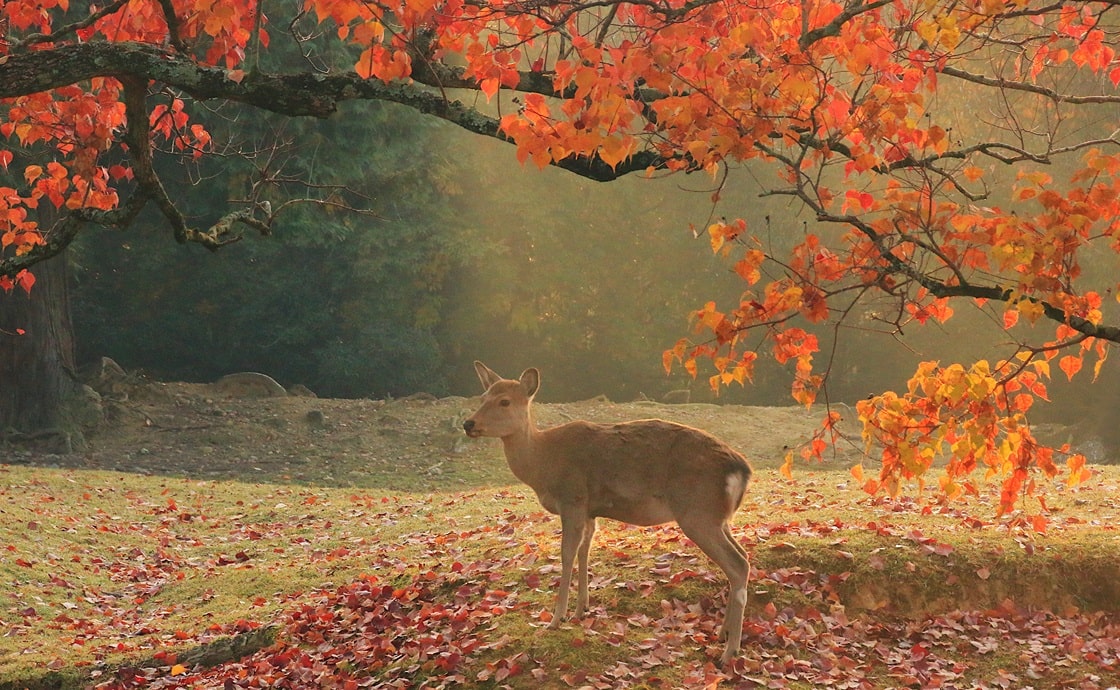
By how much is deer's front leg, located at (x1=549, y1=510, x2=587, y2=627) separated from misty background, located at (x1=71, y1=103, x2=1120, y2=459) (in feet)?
54.6

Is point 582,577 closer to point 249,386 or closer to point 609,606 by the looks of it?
point 609,606

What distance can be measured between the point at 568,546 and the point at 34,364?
17051mm

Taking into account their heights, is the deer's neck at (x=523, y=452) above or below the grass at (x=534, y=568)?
above

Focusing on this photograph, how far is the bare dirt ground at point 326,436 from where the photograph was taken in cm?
1992

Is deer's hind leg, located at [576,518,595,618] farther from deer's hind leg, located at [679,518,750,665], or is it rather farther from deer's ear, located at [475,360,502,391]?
deer's ear, located at [475,360,502,391]

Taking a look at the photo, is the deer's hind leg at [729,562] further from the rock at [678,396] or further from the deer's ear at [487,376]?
the rock at [678,396]

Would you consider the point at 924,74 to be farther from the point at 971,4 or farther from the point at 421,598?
the point at 421,598

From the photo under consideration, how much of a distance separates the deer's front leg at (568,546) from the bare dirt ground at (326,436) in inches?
453

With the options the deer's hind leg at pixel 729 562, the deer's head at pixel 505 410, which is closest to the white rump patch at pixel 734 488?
the deer's hind leg at pixel 729 562

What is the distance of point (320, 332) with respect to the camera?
2859 cm

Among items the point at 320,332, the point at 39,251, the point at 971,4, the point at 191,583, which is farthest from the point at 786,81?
the point at 320,332

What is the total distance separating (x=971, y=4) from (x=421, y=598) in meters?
5.79

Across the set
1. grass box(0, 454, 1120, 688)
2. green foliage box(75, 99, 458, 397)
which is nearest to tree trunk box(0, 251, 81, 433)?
green foliage box(75, 99, 458, 397)

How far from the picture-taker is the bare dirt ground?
19922mm
